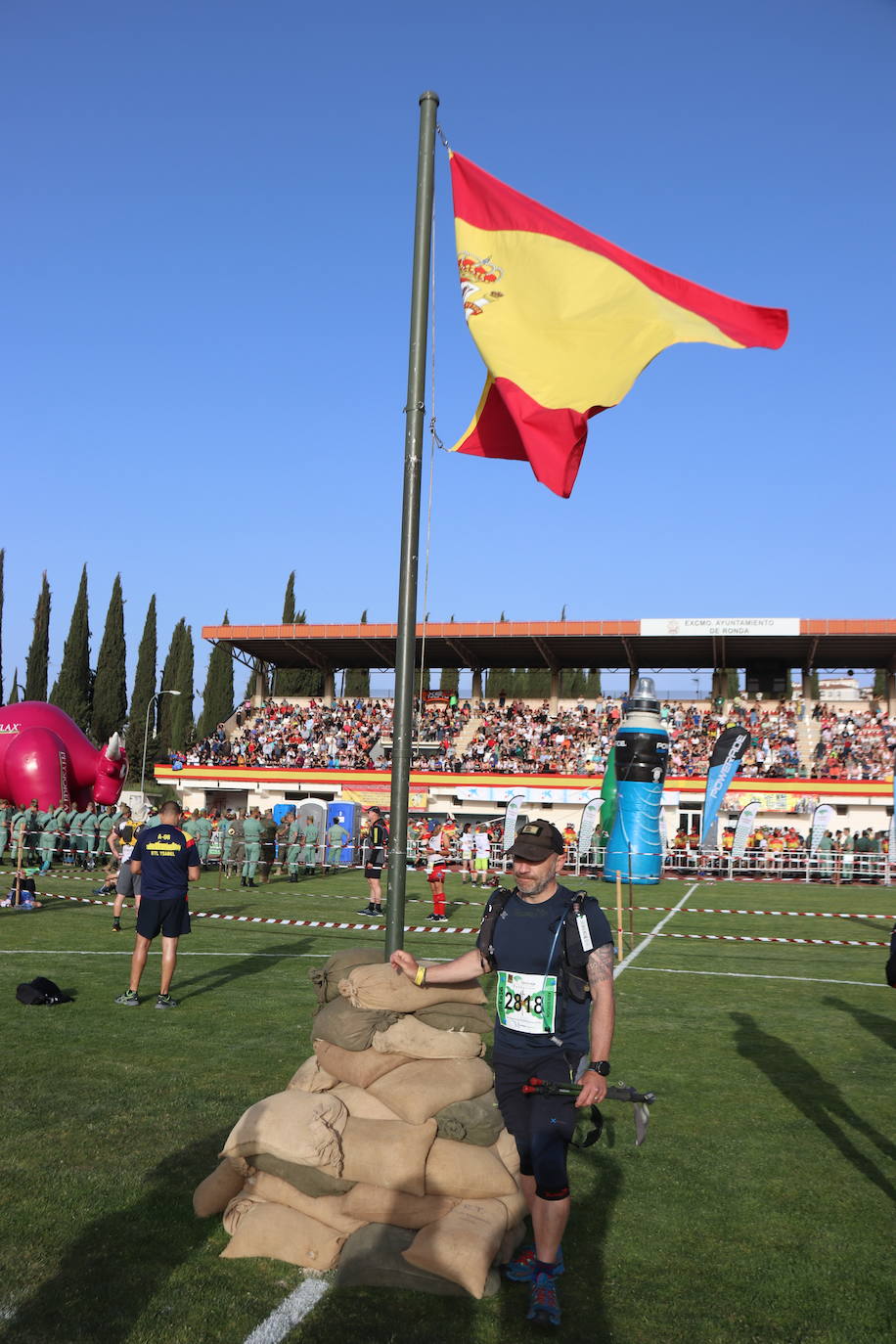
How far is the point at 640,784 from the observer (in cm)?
2706

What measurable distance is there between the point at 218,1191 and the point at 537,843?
2.26 meters

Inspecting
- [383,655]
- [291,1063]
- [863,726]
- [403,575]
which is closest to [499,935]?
[403,575]

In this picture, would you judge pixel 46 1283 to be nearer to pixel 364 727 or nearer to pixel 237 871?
pixel 237 871

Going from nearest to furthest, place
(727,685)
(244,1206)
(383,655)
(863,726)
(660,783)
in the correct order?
(244,1206), (660,783), (863,726), (727,685), (383,655)

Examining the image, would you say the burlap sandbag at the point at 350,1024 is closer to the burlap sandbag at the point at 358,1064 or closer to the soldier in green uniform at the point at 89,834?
the burlap sandbag at the point at 358,1064

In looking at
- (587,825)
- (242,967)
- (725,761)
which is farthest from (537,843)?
(587,825)

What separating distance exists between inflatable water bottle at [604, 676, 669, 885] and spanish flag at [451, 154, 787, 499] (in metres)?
20.0

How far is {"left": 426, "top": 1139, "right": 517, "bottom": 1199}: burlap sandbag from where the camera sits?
4.62 m

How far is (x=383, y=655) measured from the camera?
54.5m

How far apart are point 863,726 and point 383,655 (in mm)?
23986

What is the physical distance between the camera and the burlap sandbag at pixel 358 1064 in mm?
5051

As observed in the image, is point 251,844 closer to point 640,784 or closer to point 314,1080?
point 640,784

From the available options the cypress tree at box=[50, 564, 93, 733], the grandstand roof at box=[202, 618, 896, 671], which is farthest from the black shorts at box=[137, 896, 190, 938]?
the cypress tree at box=[50, 564, 93, 733]

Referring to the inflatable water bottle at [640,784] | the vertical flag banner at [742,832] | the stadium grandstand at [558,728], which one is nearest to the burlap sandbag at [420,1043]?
the inflatable water bottle at [640,784]
